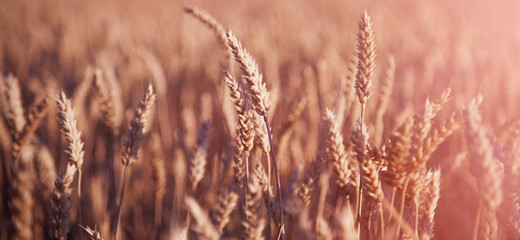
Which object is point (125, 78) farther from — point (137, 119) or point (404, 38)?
point (404, 38)

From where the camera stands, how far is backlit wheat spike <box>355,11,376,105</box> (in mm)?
1003

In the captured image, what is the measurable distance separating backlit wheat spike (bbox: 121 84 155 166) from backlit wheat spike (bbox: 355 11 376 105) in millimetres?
587

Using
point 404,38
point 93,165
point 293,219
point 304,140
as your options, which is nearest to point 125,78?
point 93,165

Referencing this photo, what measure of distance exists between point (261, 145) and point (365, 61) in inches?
14.1

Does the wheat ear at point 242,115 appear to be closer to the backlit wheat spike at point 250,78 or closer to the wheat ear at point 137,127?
the backlit wheat spike at point 250,78

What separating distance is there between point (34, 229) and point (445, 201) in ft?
6.30

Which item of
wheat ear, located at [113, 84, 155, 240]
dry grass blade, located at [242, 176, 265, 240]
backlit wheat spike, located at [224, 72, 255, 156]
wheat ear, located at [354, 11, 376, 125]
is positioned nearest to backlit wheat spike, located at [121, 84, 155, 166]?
wheat ear, located at [113, 84, 155, 240]

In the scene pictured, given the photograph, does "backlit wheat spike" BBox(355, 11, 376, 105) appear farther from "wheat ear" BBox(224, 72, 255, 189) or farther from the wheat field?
"wheat ear" BBox(224, 72, 255, 189)

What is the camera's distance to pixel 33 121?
128 cm

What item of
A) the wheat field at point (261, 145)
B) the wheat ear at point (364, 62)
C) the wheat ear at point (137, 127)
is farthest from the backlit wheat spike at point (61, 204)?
the wheat ear at point (364, 62)

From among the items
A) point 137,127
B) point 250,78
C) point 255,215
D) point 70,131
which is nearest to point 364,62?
point 250,78

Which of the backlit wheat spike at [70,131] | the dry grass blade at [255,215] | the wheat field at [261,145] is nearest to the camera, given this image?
the dry grass blade at [255,215]

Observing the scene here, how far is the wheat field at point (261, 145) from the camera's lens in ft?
3.08

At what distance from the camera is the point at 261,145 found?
41.5 inches
